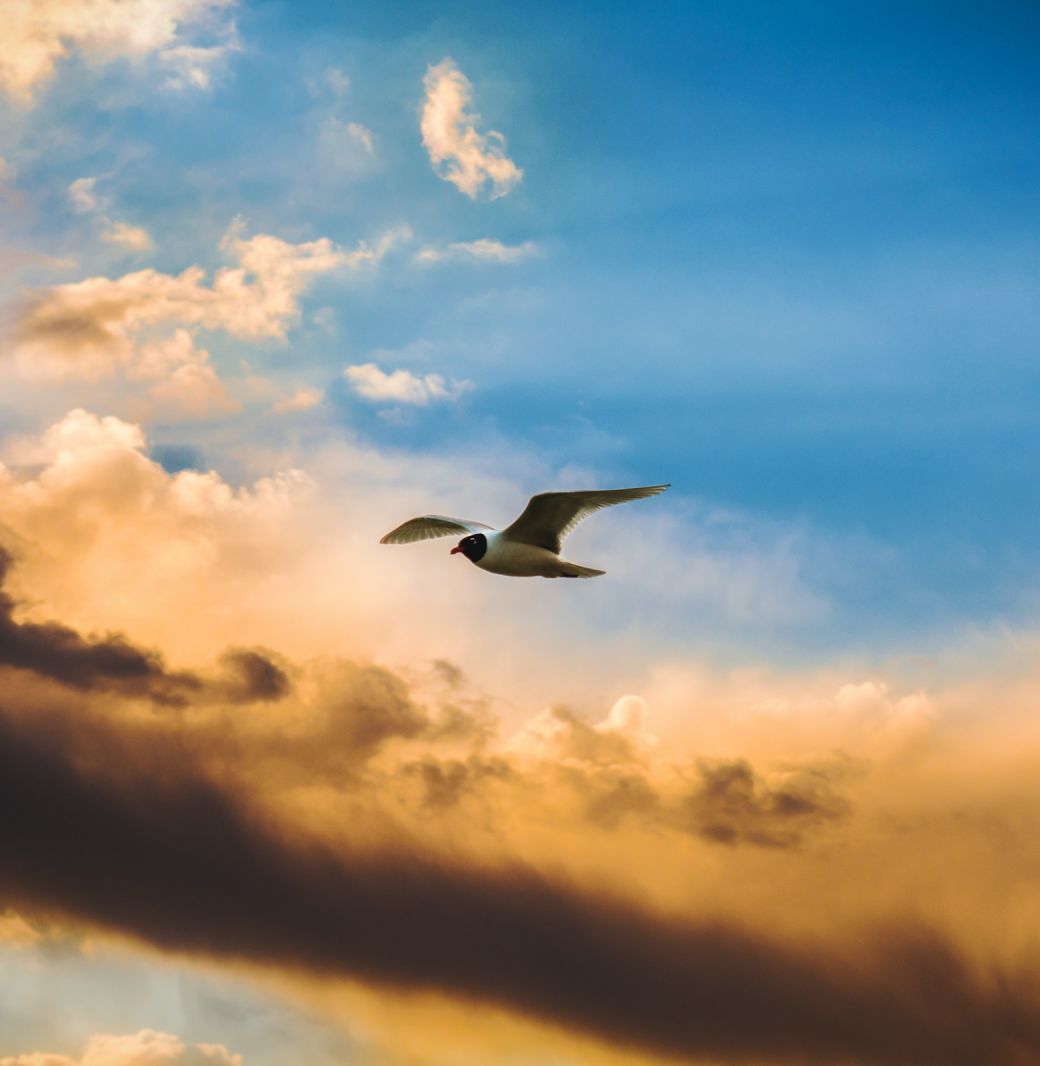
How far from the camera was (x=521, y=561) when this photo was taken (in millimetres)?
31297

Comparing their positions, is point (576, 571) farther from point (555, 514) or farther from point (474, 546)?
point (474, 546)

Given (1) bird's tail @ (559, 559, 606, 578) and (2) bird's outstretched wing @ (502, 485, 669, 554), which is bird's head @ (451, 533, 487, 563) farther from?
(1) bird's tail @ (559, 559, 606, 578)

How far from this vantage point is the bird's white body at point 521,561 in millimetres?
30688

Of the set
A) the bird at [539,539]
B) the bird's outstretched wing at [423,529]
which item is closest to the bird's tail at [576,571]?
the bird at [539,539]

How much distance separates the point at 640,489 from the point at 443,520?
969 centimetres

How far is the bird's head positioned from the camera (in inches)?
1248

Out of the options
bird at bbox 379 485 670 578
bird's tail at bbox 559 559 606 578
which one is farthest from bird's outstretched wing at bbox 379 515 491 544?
bird's tail at bbox 559 559 606 578

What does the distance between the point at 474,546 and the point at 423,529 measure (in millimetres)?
4879

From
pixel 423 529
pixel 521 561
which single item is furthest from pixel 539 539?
pixel 423 529

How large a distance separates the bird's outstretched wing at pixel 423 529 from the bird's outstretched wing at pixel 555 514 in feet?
16.0

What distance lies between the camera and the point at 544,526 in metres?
30.8

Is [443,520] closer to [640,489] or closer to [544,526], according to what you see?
[544,526]

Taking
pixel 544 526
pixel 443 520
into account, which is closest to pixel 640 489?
pixel 544 526

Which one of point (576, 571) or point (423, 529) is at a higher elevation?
point (423, 529)
